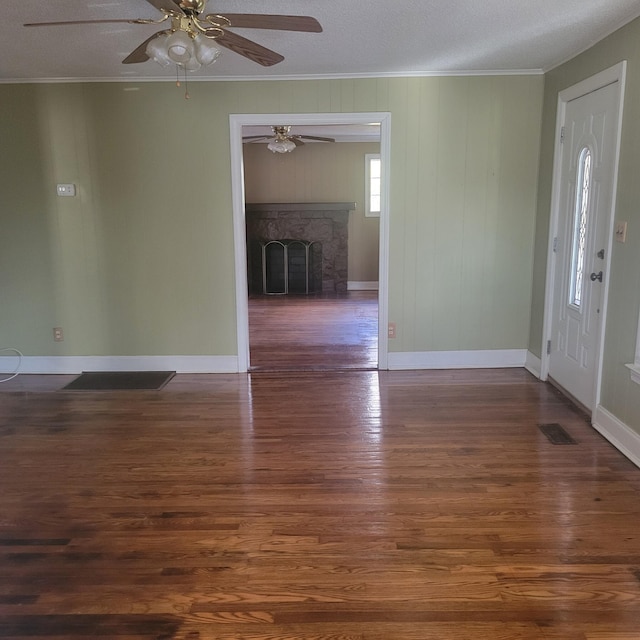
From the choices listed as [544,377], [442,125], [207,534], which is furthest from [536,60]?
[207,534]

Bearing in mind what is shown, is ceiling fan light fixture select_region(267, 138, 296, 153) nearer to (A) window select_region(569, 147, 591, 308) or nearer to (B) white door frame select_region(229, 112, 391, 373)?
(B) white door frame select_region(229, 112, 391, 373)

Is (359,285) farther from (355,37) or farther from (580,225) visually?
(355,37)

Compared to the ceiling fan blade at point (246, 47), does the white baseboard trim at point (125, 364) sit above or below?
below

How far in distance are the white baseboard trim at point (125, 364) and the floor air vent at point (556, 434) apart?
249 cm

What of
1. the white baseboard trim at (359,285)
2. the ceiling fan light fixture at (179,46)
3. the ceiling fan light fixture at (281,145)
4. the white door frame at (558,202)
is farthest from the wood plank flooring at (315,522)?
the white baseboard trim at (359,285)

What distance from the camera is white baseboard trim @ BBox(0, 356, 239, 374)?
4820 mm

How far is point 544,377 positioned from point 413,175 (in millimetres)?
1899

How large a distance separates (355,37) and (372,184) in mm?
5939

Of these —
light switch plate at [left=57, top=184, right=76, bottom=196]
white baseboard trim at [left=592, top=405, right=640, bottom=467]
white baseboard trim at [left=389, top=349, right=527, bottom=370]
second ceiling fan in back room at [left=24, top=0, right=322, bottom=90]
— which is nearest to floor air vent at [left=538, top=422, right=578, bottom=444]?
white baseboard trim at [left=592, top=405, right=640, bottom=467]

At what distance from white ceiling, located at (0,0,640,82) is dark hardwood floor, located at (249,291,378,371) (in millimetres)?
2353

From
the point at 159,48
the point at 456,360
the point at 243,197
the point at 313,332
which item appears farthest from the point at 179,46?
the point at 313,332

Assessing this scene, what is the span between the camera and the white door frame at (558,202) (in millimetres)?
3252

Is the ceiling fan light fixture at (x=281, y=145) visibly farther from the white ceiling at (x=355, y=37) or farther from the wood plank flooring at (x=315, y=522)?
the wood plank flooring at (x=315, y=522)

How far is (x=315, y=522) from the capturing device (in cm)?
253
